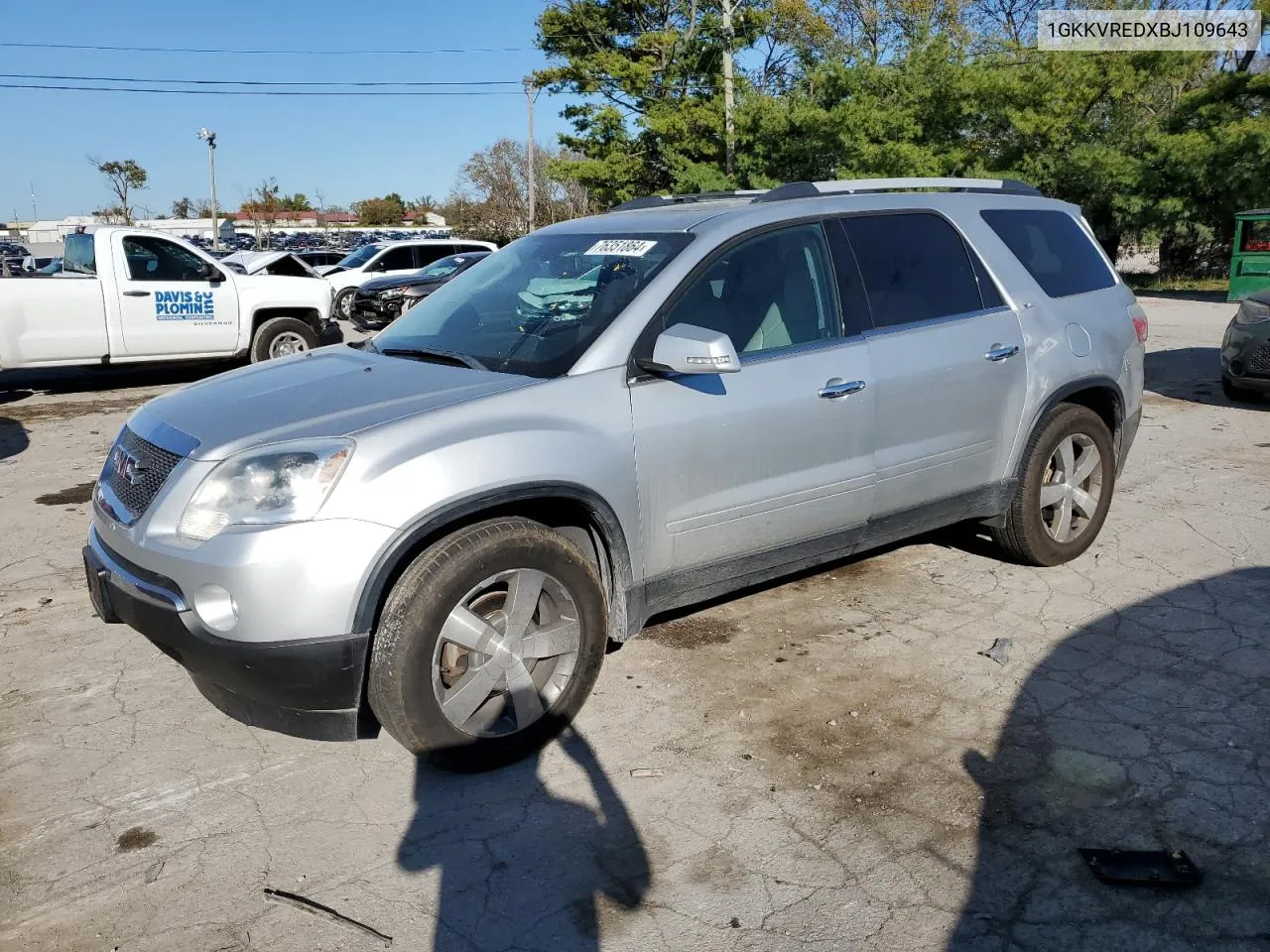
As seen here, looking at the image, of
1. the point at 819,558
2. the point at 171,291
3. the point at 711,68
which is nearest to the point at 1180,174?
the point at 711,68

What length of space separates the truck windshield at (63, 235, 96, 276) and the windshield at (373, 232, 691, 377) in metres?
8.11

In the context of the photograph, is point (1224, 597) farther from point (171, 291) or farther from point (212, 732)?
point (171, 291)

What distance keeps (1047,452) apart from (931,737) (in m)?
1.89

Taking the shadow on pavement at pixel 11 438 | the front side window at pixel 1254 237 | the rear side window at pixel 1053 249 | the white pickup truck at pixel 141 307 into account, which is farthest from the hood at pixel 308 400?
the front side window at pixel 1254 237

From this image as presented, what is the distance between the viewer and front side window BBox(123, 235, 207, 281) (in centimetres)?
1120

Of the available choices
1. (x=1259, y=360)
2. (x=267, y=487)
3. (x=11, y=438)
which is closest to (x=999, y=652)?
(x=267, y=487)

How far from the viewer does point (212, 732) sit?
3.69 m

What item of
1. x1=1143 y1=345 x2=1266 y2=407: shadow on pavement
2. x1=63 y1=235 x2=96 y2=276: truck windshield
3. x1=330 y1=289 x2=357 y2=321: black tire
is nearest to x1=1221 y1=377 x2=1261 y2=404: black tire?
x1=1143 y1=345 x2=1266 y2=407: shadow on pavement

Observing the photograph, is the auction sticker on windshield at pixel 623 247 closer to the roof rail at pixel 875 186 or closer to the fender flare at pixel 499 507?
the roof rail at pixel 875 186

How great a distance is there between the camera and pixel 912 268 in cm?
450

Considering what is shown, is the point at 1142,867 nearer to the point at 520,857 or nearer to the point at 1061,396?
the point at 520,857

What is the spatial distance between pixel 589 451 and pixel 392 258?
58.8 feet

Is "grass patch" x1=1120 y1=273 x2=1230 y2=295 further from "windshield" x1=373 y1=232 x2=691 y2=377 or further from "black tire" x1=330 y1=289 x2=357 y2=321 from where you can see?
"windshield" x1=373 y1=232 x2=691 y2=377

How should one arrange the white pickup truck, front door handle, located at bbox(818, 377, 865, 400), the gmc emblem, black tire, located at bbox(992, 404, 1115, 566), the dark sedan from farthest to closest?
the dark sedan, the white pickup truck, black tire, located at bbox(992, 404, 1115, 566), front door handle, located at bbox(818, 377, 865, 400), the gmc emblem
